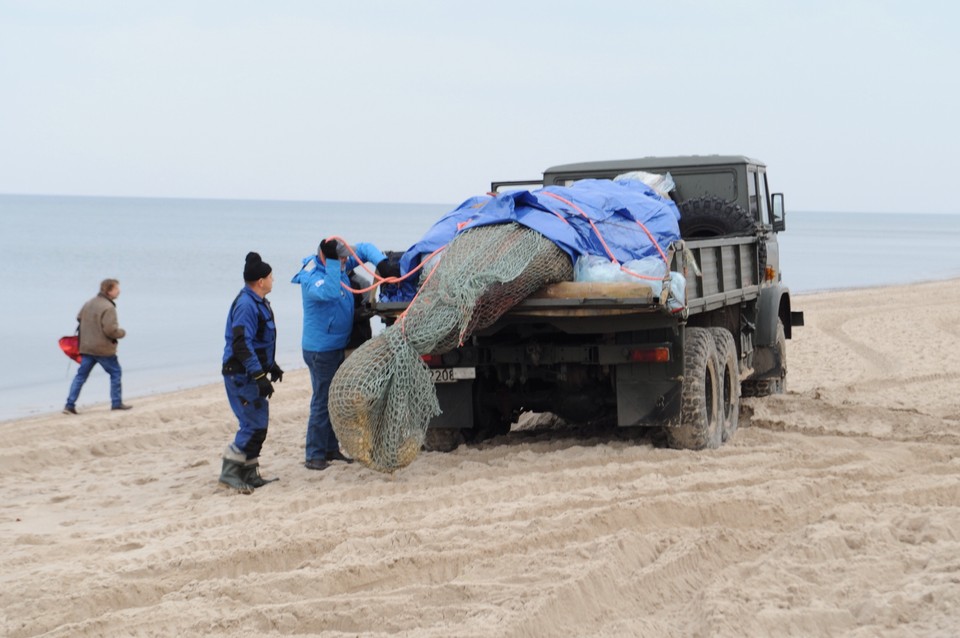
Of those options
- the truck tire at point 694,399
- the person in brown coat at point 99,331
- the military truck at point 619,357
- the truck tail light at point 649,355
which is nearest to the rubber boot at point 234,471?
the military truck at point 619,357

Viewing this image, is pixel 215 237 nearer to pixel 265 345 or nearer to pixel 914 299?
pixel 914 299

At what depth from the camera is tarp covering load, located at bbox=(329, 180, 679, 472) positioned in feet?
23.5

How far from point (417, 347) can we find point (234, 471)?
1672 millimetres

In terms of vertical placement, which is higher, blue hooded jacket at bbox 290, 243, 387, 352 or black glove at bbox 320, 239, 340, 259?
black glove at bbox 320, 239, 340, 259

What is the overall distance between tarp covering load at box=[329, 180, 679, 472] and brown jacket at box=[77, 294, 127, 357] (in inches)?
206

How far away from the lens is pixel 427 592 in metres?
5.33

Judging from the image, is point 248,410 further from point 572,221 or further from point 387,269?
point 572,221

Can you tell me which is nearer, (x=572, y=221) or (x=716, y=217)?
(x=572, y=221)

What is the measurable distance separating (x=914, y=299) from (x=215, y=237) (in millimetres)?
67634

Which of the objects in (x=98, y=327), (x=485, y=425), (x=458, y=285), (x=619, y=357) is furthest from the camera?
(x=98, y=327)

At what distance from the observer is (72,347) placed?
1273 cm

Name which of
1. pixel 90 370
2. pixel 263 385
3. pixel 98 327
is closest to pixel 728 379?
pixel 263 385

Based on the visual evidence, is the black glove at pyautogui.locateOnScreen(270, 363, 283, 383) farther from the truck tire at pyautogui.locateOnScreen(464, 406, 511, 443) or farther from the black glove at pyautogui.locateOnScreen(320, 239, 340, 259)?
the truck tire at pyautogui.locateOnScreen(464, 406, 511, 443)

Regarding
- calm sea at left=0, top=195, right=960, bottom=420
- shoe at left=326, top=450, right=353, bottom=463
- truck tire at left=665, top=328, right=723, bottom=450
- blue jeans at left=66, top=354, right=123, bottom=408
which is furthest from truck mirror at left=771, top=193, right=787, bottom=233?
calm sea at left=0, top=195, right=960, bottom=420
